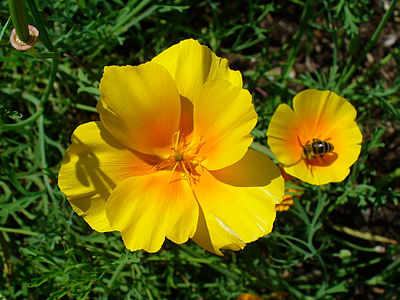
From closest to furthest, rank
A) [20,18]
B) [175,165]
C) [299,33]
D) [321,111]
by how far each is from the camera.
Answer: [20,18] < [175,165] < [321,111] < [299,33]

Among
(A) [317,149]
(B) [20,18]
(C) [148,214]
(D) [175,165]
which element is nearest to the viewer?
(B) [20,18]

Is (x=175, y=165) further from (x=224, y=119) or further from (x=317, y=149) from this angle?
(x=317, y=149)

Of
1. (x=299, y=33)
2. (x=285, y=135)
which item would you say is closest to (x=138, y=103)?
(x=285, y=135)

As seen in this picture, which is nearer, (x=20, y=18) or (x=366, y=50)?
(x=20, y=18)

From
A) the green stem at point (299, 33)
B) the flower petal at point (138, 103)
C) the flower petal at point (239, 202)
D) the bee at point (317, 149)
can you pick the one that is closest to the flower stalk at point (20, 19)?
the flower petal at point (138, 103)

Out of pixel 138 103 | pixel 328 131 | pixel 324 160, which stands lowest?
pixel 324 160

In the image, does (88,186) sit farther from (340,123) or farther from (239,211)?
(340,123)

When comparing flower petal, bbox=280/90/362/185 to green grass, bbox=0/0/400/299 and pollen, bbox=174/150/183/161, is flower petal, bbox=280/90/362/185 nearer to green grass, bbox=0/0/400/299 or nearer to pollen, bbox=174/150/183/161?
green grass, bbox=0/0/400/299

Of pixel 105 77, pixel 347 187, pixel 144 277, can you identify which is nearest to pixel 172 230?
pixel 105 77
